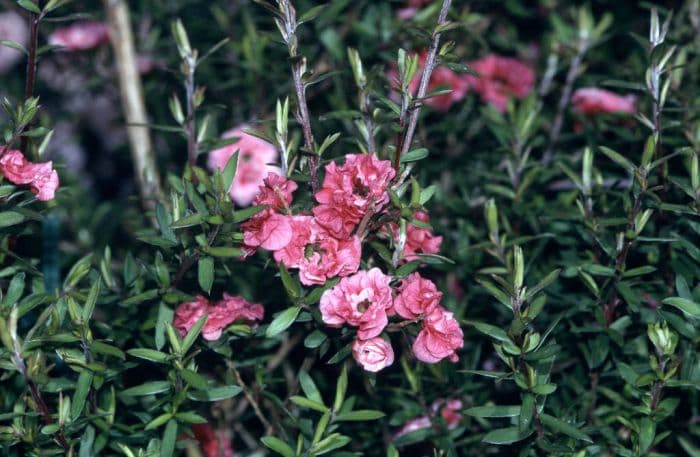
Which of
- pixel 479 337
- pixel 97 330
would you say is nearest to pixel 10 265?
pixel 97 330

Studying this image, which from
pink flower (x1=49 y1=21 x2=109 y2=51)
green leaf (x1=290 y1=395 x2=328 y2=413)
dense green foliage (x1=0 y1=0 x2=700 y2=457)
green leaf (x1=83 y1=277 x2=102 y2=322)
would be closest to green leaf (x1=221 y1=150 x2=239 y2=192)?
dense green foliage (x1=0 y1=0 x2=700 y2=457)

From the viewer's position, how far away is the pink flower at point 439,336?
1.32 meters

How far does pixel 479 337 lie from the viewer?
1.77m

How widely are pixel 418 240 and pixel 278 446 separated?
435 mm

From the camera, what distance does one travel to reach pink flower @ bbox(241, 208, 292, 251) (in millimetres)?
1340

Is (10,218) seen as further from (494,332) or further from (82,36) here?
(82,36)

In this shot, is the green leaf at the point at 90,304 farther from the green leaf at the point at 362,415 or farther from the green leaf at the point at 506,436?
the green leaf at the point at 506,436

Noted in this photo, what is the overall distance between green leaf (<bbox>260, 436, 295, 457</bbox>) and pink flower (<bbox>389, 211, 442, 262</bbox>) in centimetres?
38

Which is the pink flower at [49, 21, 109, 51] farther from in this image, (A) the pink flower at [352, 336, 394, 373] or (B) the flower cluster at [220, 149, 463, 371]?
(A) the pink flower at [352, 336, 394, 373]

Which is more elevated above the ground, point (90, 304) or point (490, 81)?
point (90, 304)

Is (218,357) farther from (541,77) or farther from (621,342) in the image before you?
(541,77)

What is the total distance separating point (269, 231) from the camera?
1.34 m

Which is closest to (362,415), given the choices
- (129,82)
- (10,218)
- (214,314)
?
(214,314)

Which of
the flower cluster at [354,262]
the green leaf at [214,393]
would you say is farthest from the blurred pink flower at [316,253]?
the green leaf at [214,393]
